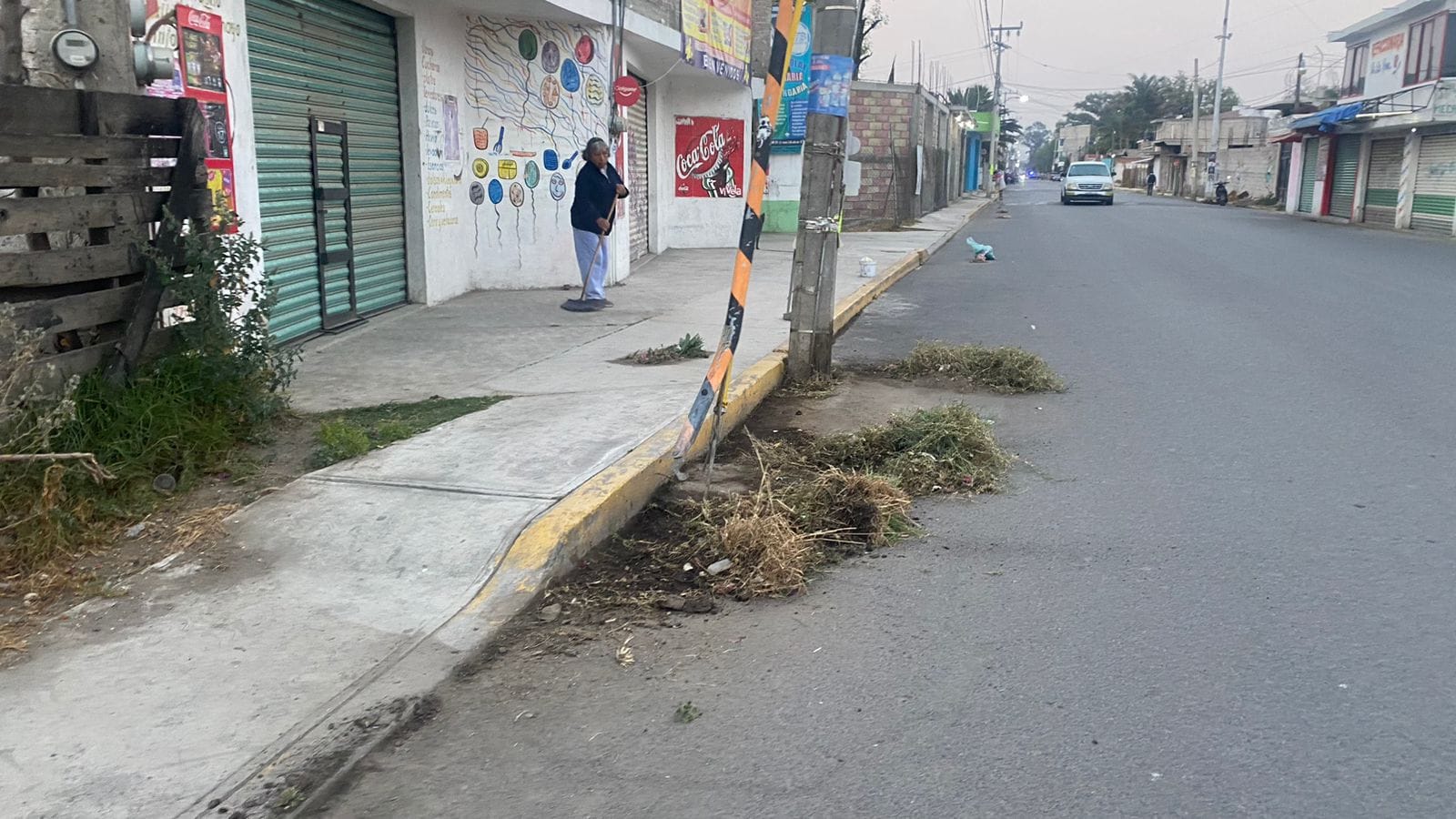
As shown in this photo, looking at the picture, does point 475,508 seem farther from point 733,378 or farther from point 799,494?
point 733,378

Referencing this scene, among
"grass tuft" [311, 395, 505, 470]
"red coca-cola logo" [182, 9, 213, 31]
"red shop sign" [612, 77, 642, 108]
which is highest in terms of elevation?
"red shop sign" [612, 77, 642, 108]

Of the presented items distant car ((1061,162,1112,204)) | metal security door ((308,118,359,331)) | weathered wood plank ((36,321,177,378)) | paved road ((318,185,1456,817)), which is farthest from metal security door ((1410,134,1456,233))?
weathered wood plank ((36,321,177,378))

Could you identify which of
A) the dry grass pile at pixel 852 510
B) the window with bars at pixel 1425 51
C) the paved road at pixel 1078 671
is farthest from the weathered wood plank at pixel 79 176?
the window with bars at pixel 1425 51

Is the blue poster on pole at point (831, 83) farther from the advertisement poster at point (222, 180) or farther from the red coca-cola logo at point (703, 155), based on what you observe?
the red coca-cola logo at point (703, 155)

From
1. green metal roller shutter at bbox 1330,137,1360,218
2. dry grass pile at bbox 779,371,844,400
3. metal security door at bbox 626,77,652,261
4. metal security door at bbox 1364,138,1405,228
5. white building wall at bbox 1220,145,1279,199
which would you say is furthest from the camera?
white building wall at bbox 1220,145,1279,199

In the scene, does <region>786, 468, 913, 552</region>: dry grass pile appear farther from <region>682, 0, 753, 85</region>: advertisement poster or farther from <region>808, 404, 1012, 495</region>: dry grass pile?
<region>682, 0, 753, 85</region>: advertisement poster

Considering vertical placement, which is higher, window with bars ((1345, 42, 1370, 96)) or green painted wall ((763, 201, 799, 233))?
window with bars ((1345, 42, 1370, 96))

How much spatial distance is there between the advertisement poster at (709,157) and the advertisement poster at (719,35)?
96 centimetres

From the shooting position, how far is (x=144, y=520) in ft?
15.8

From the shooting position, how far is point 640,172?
707 inches

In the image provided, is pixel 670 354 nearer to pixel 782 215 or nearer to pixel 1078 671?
pixel 1078 671

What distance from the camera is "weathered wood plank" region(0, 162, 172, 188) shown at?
4.70 meters

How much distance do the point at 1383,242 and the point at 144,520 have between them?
85.8 feet

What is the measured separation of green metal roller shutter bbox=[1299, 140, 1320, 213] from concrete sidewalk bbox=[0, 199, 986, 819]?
38.7 metres
